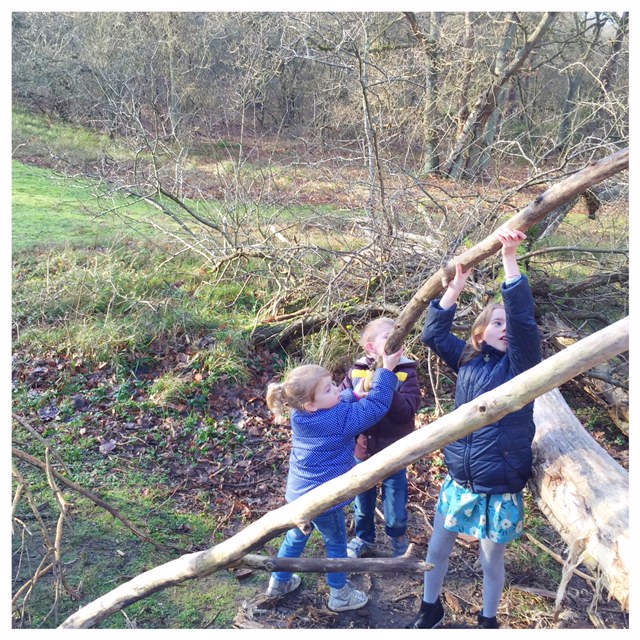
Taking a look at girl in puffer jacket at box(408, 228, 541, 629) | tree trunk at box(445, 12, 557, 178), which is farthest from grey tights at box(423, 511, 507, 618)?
tree trunk at box(445, 12, 557, 178)

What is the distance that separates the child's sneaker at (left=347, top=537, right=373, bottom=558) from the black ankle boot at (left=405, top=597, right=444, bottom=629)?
25.6 inches

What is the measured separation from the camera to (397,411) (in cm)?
356

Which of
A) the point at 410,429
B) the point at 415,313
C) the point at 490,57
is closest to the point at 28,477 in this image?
the point at 410,429

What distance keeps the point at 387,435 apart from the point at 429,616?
965 mm

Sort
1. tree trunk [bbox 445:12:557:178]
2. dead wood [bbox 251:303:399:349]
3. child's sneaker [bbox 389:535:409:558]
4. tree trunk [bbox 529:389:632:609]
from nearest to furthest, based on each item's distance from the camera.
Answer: tree trunk [bbox 529:389:632:609]
child's sneaker [bbox 389:535:409:558]
dead wood [bbox 251:303:399:349]
tree trunk [bbox 445:12:557:178]

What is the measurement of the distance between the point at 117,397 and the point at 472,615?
3.54m

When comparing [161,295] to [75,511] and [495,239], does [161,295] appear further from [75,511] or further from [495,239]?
[495,239]

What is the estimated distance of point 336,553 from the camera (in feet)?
11.1

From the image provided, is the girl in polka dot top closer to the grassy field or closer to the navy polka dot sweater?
the navy polka dot sweater

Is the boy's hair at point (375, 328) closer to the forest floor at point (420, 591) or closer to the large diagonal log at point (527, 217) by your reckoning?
the large diagonal log at point (527, 217)

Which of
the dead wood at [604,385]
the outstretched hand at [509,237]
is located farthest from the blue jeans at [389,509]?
the dead wood at [604,385]

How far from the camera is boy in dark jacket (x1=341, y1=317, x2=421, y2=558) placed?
357 centimetres

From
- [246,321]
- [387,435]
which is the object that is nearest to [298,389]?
[387,435]

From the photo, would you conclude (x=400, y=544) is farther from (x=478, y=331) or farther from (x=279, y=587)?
(x=478, y=331)
